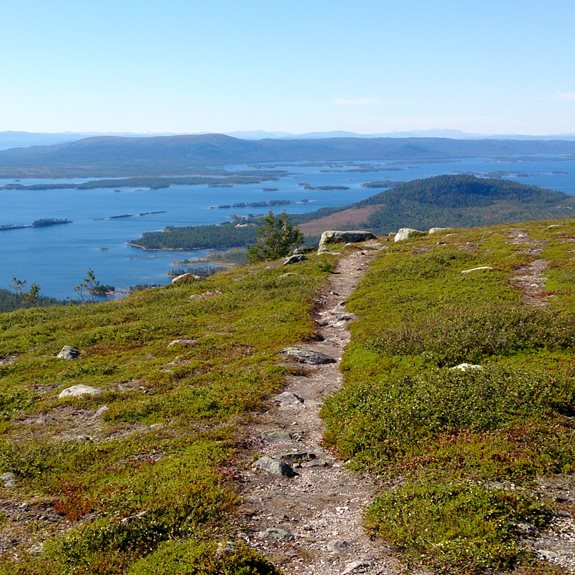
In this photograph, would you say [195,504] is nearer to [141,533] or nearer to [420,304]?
[141,533]

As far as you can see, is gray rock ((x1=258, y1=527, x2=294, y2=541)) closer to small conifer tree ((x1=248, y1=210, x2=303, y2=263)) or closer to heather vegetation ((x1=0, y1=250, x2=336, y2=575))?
heather vegetation ((x1=0, y1=250, x2=336, y2=575))

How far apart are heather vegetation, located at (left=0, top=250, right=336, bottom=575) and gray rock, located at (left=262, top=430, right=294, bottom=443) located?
57.1 inches

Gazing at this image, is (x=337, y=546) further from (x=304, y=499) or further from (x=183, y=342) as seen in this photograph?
(x=183, y=342)

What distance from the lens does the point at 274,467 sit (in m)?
16.2

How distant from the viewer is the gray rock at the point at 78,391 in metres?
24.0

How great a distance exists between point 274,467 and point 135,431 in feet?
20.3

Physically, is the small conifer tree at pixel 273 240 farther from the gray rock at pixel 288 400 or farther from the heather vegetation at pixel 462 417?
the gray rock at pixel 288 400

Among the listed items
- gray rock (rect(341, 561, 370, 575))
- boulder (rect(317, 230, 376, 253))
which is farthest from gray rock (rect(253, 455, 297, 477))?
boulder (rect(317, 230, 376, 253))

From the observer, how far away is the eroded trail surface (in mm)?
11758

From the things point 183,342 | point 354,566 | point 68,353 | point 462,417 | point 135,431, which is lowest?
point 68,353

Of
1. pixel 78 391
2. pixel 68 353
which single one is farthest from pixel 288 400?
pixel 68 353

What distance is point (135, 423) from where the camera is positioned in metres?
20.5

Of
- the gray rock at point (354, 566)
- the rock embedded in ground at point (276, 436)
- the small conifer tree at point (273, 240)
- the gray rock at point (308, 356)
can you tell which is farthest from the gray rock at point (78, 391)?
the small conifer tree at point (273, 240)

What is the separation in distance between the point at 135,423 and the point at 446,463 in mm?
11590
